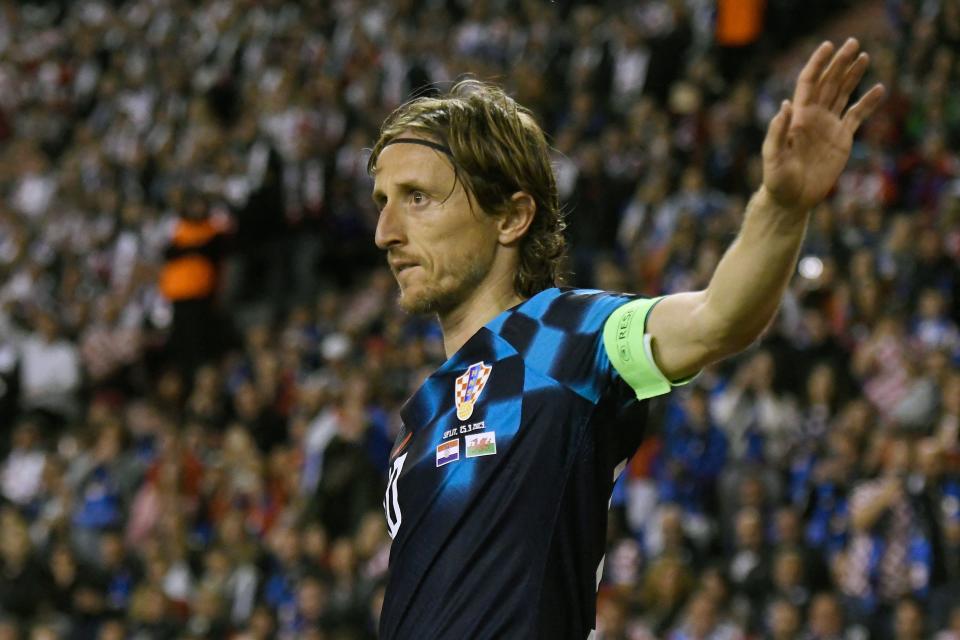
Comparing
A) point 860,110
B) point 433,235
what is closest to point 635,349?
point 860,110

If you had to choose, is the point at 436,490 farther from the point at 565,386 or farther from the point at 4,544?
the point at 4,544

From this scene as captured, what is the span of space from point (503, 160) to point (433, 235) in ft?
0.71

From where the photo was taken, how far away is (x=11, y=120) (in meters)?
20.9

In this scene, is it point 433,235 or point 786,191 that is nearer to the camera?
point 786,191

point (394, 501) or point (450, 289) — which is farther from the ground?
point (450, 289)

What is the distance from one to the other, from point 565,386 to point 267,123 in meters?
14.6

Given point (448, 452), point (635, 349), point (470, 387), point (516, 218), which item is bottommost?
point (448, 452)

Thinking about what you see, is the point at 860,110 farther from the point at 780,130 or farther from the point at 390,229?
the point at 390,229

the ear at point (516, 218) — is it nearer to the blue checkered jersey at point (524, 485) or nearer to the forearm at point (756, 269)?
the blue checkered jersey at point (524, 485)

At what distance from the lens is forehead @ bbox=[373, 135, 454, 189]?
3.24 metres

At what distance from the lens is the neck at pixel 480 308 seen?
3215 millimetres

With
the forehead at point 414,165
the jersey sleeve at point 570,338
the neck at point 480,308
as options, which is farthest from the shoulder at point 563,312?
the forehead at point 414,165

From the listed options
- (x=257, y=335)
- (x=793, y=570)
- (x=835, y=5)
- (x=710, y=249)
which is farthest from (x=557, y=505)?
(x=835, y=5)

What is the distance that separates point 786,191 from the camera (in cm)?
251
